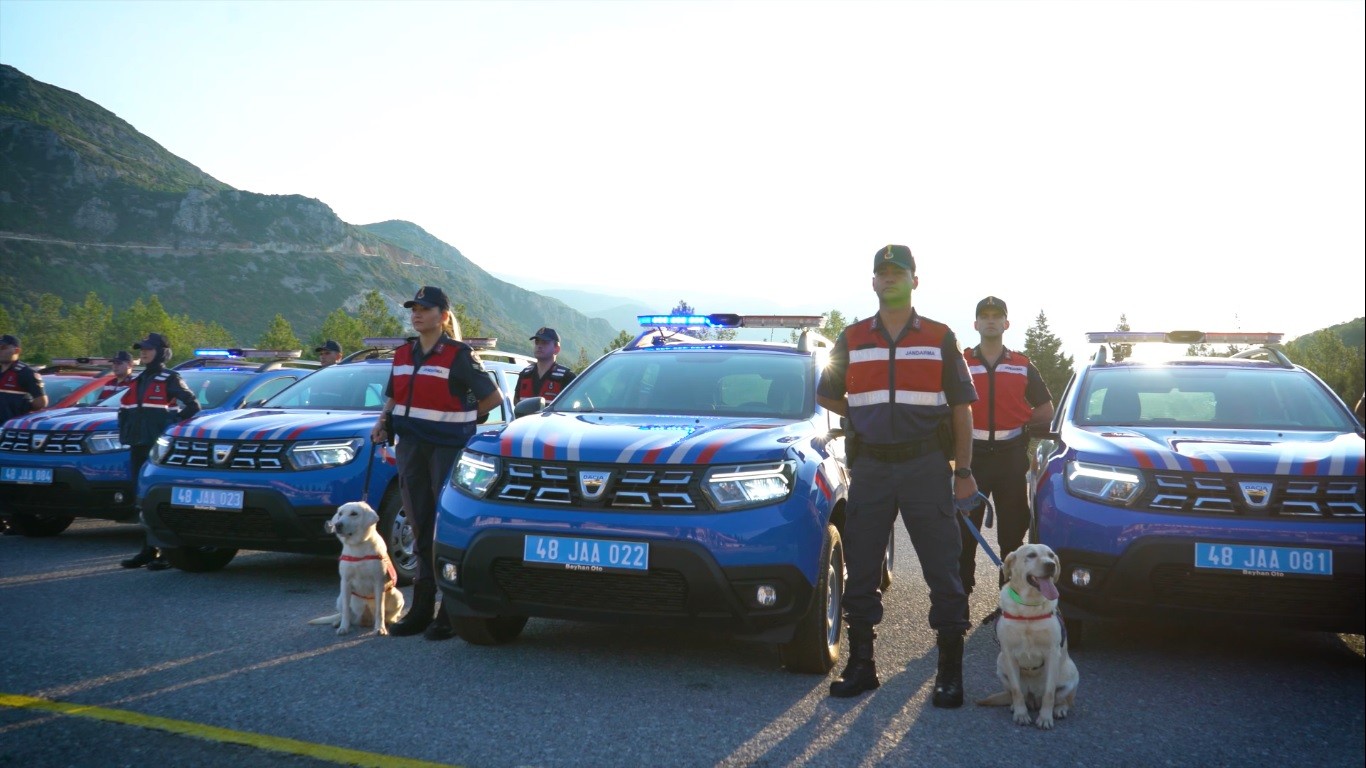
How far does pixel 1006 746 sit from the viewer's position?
4.20m

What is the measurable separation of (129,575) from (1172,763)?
7.08 m

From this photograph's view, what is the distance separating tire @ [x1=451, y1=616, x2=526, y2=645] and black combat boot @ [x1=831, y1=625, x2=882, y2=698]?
1731 mm

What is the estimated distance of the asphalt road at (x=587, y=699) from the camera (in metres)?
4.04

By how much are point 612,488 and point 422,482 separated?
1867 mm

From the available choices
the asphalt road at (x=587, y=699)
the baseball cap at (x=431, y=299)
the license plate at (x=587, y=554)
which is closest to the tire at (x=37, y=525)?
the asphalt road at (x=587, y=699)

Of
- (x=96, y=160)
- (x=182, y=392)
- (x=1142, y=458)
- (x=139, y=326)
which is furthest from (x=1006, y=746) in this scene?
(x=96, y=160)

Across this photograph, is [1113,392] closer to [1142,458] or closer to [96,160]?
[1142,458]

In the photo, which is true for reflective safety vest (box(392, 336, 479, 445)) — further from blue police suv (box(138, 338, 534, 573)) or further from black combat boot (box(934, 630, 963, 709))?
black combat boot (box(934, 630, 963, 709))

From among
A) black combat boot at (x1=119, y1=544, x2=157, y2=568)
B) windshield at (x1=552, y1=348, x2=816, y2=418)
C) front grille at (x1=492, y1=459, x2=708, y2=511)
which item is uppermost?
windshield at (x1=552, y1=348, x2=816, y2=418)

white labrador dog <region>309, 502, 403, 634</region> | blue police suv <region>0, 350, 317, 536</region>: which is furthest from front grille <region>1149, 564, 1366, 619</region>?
blue police suv <region>0, 350, 317, 536</region>

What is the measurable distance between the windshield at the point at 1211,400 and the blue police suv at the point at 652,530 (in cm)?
219

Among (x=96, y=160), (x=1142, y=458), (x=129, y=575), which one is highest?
(x=96, y=160)

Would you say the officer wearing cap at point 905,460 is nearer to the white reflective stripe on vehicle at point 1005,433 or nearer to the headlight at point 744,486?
the headlight at point 744,486

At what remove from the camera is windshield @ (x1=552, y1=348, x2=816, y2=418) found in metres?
6.12
